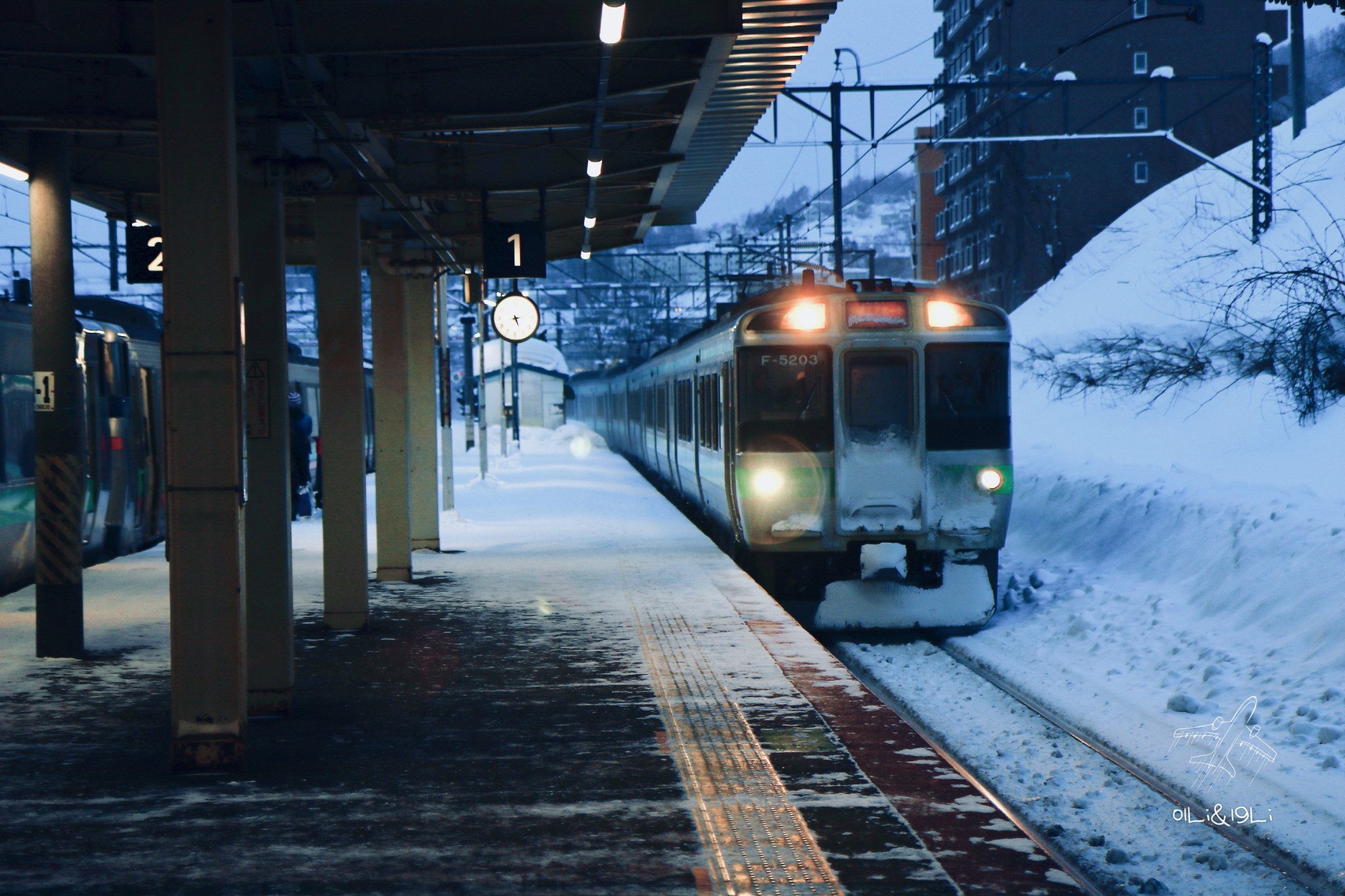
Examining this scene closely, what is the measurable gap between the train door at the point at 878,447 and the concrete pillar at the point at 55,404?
5775 mm

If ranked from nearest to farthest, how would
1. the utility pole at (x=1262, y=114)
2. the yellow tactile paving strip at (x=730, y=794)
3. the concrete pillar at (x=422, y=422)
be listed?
1. the yellow tactile paving strip at (x=730, y=794)
2. the concrete pillar at (x=422, y=422)
3. the utility pole at (x=1262, y=114)

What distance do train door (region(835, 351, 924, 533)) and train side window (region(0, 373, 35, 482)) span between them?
7.01 meters

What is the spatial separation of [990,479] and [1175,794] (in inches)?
195

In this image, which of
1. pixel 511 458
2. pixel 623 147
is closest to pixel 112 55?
pixel 623 147

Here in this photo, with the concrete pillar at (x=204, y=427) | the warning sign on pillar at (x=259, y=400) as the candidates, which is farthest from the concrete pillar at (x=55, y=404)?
the concrete pillar at (x=204, y=427)

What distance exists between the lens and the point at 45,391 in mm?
8305

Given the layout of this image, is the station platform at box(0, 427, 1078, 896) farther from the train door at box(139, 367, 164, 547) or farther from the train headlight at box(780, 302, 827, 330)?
the train door at box(139, 367, 164, 547)

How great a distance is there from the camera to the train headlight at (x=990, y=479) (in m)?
11.5

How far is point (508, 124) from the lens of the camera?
891 centimetres

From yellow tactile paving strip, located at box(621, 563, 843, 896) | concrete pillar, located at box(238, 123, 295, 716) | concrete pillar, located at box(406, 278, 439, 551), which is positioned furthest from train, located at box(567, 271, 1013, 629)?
concrete pillar, located at box(238, 123, 295, 716)

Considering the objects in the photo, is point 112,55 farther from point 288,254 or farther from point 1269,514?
point 1269,514

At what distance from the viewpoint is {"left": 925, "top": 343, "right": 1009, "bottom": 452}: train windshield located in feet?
37.7

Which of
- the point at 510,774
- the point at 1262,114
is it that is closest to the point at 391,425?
the point at 510,774

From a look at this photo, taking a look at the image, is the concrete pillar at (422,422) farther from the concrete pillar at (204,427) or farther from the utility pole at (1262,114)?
the utility pole at (1262,114)
